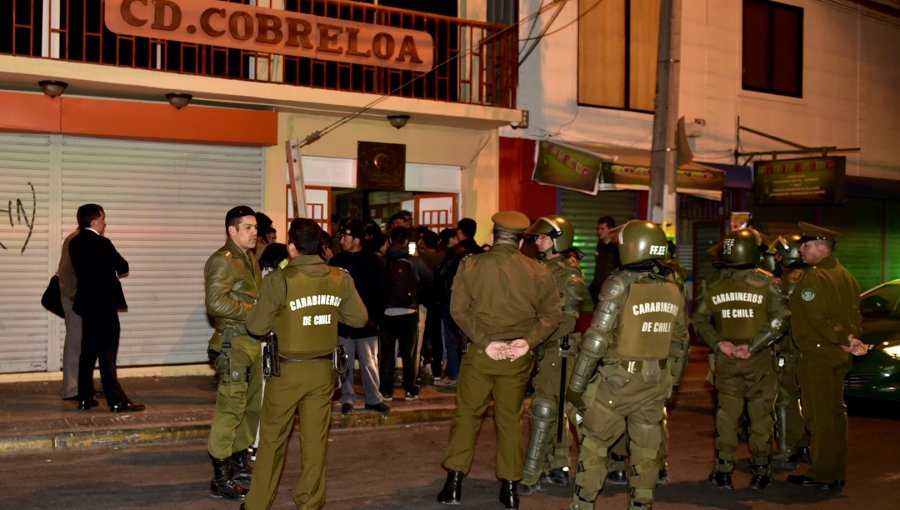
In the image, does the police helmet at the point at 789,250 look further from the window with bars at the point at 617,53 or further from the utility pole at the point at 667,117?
the window with bars at the point at 617,53

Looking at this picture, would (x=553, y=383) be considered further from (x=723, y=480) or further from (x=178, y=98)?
(x=178, y=98)

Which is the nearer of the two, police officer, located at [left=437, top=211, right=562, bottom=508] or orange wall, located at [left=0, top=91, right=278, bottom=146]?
police officer, located at [left=437, top=211, right=562, bottom=508]

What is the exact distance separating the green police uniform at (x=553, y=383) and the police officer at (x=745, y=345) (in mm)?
1147

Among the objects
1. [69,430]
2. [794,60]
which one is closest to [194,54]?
[69,430]

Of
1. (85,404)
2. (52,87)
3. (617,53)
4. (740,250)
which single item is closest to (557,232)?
(740,250)

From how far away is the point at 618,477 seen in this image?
28.1 ft

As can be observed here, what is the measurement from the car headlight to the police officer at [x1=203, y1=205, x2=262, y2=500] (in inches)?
303

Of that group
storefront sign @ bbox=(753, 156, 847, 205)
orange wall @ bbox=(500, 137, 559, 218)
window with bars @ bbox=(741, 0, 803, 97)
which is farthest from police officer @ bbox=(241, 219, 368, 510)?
window with bars @ bbox=(741, 0, 803, 97)

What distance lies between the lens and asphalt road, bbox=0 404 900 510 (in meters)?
7.64

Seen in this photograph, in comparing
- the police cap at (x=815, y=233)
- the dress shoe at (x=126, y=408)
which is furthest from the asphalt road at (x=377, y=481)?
the police cap at (x=815, y=233)

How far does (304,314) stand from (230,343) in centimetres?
121

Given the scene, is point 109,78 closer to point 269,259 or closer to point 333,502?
point 269,259

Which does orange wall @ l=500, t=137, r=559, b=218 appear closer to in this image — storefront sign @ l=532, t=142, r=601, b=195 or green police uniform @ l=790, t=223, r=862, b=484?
storefront sign @ l=532, t=142, r=601, b=195

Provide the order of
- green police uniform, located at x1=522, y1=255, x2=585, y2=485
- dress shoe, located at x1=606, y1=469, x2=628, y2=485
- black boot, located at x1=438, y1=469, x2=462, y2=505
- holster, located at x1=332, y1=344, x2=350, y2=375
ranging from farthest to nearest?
dress shoe, located at x1=606, y1=469, x2=628, y2=485 → green police uniform, located at x1=522, y1=255, x2=585, y2=485 → black boot, located at x1=438, y1=469, x2=462, y2=505 → holster, located at x1=332, y1=344, x2=350, y2=375
